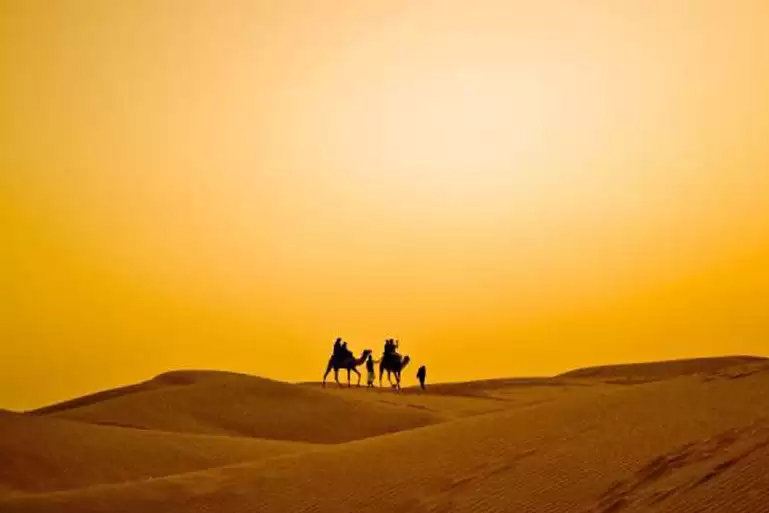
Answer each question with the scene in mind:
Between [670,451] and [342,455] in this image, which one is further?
[342,455]

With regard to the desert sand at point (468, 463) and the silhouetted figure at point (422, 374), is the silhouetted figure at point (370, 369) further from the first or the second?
the desert sand at point (468, 463)

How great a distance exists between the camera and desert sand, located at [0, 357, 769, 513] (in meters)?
7.38

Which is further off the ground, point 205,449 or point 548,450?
point 205,449

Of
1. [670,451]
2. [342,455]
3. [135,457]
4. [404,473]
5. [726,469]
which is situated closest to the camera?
[726,469]

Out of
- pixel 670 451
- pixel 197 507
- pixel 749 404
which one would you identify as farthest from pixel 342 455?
pixel 749 404

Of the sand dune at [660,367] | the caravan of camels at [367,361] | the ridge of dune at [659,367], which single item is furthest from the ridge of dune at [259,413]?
the sand dune at [660,367]

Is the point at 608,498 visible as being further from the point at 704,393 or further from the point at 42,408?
the point at 42,408

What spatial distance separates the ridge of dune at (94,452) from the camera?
40.3 feet

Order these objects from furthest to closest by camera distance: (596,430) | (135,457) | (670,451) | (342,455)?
1. (135,457)
2. (342,455)
3. (596,430)
4. (670,451)

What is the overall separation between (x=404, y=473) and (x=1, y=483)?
5.72 m

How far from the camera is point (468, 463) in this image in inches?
361

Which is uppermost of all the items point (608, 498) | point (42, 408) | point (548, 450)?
point (42, 408)

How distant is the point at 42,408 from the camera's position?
3180 centimetres

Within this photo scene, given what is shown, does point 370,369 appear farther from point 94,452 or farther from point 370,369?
point 94,452
